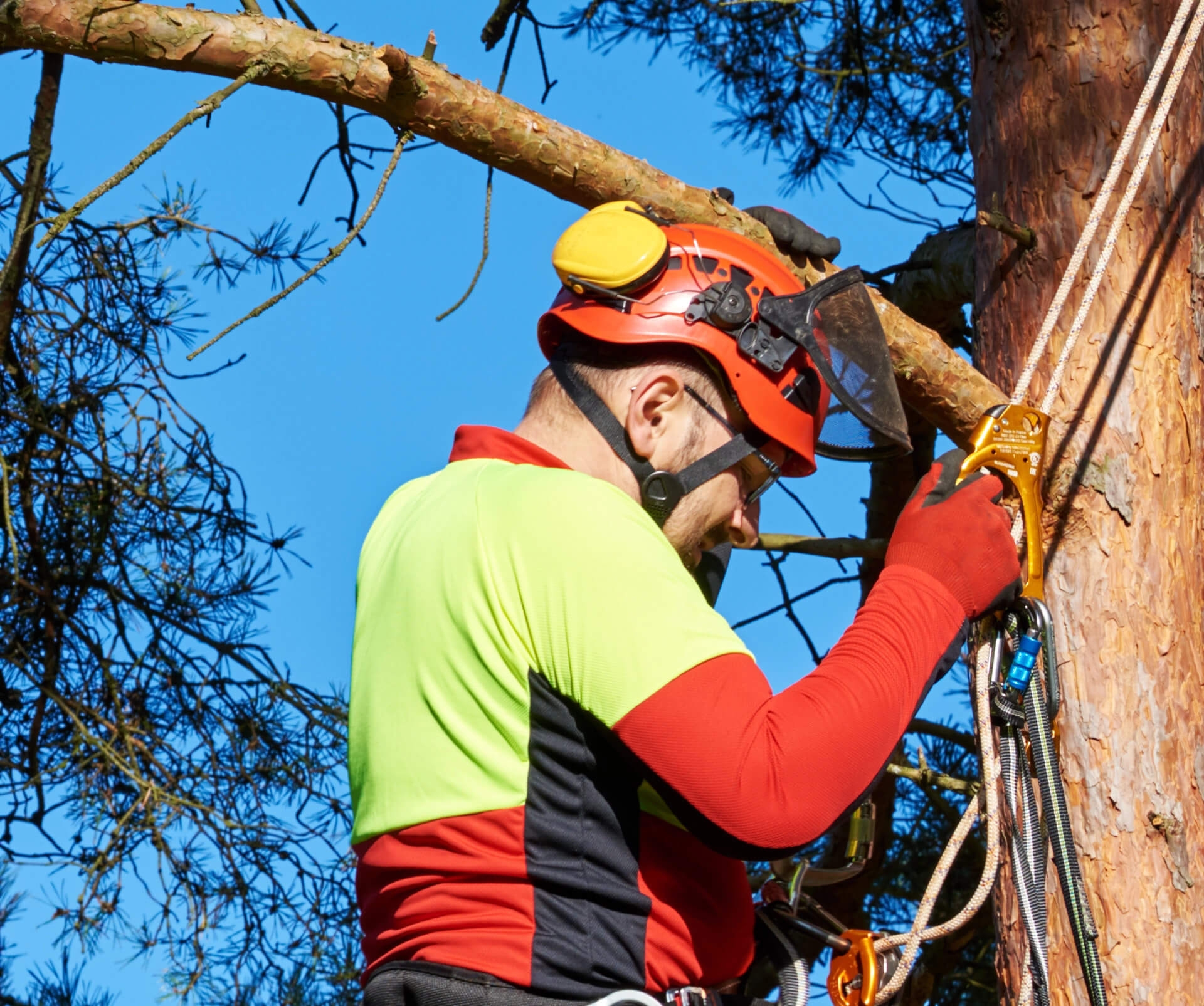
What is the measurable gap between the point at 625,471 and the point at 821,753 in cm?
49

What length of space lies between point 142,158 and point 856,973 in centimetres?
162

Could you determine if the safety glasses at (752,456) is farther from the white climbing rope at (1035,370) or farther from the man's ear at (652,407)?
the white climbing rope at (1035,370)

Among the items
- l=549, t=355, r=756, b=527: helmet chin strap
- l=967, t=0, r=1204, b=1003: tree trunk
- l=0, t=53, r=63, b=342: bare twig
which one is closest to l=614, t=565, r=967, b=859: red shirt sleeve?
l=549, t=355, r=756, b=527: helmet chin strap

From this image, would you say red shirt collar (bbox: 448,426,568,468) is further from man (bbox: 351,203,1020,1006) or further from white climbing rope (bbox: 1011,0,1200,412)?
white climbing rope (bbox: 1011,0,1200,412)

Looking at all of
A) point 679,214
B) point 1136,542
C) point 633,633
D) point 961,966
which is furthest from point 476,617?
point 961,966

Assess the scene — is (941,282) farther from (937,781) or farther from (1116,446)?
(1116,446)

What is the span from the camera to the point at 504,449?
70.8 inches

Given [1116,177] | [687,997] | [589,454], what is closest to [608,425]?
[589,454]

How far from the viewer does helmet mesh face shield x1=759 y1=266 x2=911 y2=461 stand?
201cm

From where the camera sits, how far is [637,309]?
1933 mm

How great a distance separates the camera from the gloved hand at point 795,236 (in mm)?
2543

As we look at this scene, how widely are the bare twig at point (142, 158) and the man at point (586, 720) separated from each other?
74 centimetres

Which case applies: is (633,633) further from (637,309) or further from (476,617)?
(637,309)

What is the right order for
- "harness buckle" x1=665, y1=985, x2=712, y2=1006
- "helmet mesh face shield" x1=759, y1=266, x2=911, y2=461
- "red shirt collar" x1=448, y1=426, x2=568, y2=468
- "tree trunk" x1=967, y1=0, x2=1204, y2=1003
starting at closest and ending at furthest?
1. "harness buckle" x1=665, y1=985, x2=712, y2=1006
2. "red shirt collar" x1=448, y1=426, x2=568, y2=468
3. "helmet mesh face shield" x1=759, y1=266, x2=911, y2=461
4. "tree trunk" x1=967, y1=0, x2=1204, y2=1003
